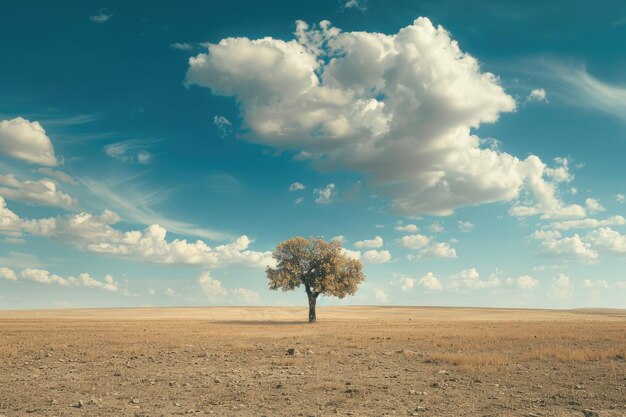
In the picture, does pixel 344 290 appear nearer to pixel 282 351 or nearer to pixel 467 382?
pixel 282 351

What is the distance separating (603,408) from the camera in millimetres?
14633

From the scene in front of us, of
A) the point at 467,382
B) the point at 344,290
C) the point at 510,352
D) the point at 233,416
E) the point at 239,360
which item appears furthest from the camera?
the point at 344,290

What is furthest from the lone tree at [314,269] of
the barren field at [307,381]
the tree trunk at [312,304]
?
the barren field at [307,381]

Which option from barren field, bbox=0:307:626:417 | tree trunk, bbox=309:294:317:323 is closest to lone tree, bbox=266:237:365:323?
tree trunk, bbox=309:294:317:323

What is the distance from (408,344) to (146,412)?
2320 cm

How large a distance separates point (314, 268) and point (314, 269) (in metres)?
0.18

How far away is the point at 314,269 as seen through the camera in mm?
69812

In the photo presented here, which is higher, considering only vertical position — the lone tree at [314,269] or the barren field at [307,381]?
the lone tree at [314,269]

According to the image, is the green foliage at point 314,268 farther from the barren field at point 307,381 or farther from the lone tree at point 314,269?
the barren field at point 307,381

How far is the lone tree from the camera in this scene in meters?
68.4

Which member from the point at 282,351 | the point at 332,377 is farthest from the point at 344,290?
the point at 332,377

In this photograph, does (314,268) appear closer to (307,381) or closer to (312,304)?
(312,304)

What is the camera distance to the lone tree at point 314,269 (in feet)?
224

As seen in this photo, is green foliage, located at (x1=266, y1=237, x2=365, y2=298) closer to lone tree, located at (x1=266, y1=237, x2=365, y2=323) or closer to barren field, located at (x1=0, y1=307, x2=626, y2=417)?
Answer: lone tree, located at (x1=266, y1=237, x2=365, y2=323)
